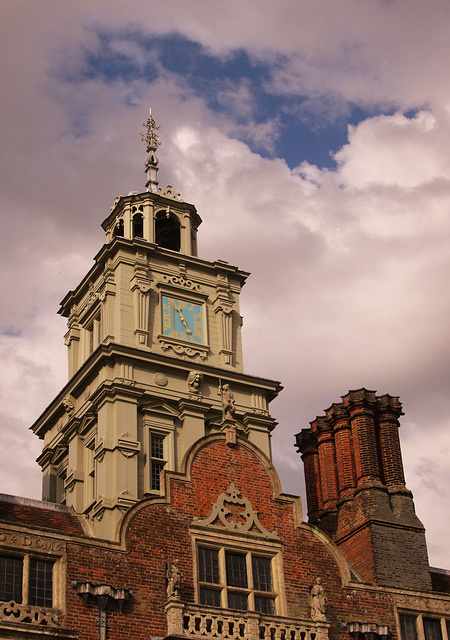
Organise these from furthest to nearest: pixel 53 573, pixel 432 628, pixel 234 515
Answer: pixel 432 628
pixel 234 515
pixel 53 573

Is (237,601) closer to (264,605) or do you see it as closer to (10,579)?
(264,605)

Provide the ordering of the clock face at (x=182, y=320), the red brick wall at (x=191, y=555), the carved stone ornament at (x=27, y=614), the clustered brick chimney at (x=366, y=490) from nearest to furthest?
the carved stone ornament at (x=27, y=614), the red brick wall at (x=191, y=555), the clustered brick chimney at (x=366, y=490), the clock face at (x=182, y=320)

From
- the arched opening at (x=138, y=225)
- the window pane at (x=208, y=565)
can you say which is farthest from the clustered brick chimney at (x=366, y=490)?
the arched opening at (x=138, y=225)

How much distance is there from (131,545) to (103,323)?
1614cm

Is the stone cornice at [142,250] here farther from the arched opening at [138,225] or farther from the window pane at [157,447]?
the window pane at [157,447]

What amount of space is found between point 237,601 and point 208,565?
1.21 meters

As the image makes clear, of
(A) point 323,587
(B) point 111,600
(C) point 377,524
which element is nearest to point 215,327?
(C) point 377,524

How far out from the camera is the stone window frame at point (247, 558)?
28156mm

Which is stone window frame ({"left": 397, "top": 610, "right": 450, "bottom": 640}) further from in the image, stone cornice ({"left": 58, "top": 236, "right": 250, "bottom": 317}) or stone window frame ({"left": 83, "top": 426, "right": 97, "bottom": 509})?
stone cornice ({"left": 58, "top": 236, "right": 250, "bottom": 317})

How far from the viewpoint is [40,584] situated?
85.3 feet

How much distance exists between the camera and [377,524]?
34531mm

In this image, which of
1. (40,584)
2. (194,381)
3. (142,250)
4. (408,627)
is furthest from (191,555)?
(142,250)

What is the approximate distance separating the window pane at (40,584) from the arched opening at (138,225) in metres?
23.1

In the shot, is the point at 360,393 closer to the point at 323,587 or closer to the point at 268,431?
the point at 268,431
